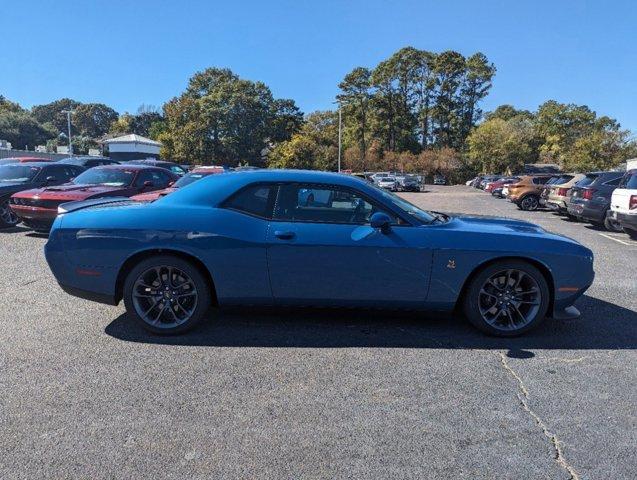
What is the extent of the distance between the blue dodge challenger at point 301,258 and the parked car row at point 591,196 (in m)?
6.91

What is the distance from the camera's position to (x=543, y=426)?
119 inches

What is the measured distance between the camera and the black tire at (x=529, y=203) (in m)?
19.9

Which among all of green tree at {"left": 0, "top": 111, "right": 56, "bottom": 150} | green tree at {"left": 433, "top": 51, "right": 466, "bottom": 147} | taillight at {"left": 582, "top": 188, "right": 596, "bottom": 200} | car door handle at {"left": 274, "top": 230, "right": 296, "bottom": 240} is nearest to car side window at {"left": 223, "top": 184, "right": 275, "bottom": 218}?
car door handle at {"left": 274, "top": 230, "right": 296, "bottom": 240}

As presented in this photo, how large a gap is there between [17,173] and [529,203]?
58.4 ft

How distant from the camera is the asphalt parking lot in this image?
2639 mm

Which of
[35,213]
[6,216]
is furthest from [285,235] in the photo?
[6,216]

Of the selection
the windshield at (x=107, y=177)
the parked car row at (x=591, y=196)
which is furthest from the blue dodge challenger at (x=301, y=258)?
the parked car row at (x=591, y=196)

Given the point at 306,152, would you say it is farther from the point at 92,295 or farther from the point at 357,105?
the point at 92,295

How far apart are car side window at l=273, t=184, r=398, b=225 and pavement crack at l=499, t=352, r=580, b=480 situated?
1565 millimetres

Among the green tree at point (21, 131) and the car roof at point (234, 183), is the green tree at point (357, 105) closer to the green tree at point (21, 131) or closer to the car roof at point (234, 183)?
the green tree at point (21, 131)

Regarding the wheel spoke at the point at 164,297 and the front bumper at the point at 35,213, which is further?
the front bumper at the point at 35,213

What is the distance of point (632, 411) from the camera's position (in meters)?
3.22

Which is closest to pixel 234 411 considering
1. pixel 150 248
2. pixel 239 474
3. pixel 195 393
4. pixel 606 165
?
pixel 195 393

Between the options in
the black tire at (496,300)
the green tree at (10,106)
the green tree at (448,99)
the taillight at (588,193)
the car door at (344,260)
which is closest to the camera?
the car door at (344,260)
